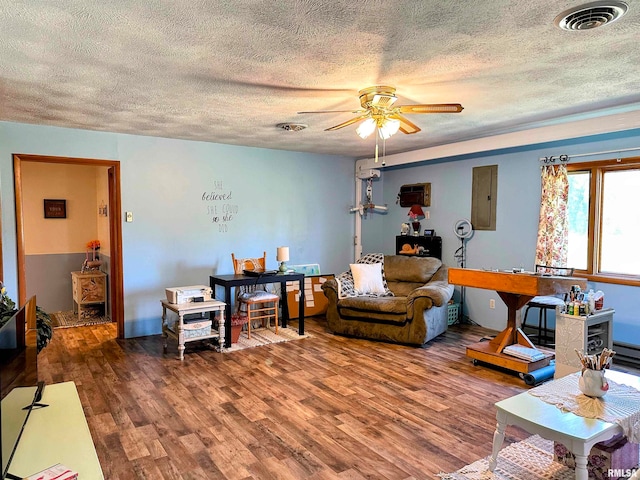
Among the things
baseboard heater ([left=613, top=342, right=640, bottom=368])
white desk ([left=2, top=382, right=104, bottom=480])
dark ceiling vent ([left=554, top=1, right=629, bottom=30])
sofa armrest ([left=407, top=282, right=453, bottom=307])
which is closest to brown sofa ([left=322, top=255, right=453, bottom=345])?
sofa armrest ([left=407, top=282, right=453, bottom=307])

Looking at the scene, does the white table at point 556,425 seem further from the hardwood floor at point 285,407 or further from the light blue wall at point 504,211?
the light blue wall at point 504,211

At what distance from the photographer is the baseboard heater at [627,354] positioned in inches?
155

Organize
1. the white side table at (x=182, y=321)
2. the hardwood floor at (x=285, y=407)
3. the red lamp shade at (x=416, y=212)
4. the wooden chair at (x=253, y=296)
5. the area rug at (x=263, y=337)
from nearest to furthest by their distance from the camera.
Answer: the hardwood floor at (x=285, y=407), the white side table at (x=182, y=321), the area rug at (x=263, y=337), the wooden chair at (x=253, y=296), the red lamp shade at (x=416, y=212)

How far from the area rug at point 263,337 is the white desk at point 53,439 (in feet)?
8.46

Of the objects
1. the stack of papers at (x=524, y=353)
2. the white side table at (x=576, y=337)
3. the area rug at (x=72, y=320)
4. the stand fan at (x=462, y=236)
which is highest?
the stand fan at (x=462, y=236)

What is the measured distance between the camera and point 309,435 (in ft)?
8.59

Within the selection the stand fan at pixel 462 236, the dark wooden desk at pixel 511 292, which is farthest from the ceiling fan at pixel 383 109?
the stand fan at pixel 462 236

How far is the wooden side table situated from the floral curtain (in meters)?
5.46

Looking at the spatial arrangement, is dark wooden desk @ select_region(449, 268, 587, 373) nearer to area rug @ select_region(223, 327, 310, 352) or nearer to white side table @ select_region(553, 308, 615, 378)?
white side table @ select_region(553, 308, 615, 378)

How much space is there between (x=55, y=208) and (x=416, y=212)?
5.14 meters

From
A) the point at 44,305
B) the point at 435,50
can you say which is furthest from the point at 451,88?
the point at 44,305

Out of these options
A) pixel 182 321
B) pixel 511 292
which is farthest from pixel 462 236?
pixel 182 321

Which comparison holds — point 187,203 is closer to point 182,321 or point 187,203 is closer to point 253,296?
point 253,296

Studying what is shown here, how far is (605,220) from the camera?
4312 mm
